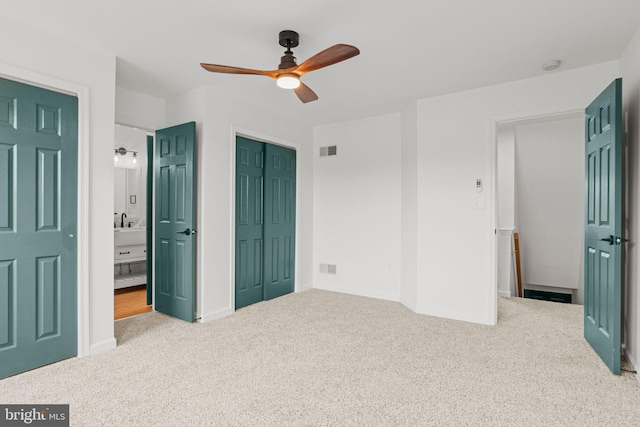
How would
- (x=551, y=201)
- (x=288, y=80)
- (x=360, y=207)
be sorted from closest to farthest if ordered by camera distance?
(x=288, y=80)
(x=360, y=207)
(x=551, y=201)

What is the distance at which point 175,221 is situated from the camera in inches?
143

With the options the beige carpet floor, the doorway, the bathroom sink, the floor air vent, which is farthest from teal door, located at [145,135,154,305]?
the floor air vent

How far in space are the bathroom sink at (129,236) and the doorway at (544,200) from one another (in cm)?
531

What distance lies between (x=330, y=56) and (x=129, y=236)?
168 inches

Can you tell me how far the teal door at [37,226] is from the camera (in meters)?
2.27

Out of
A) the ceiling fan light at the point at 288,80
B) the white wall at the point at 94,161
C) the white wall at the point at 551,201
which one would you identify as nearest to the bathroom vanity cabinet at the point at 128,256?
the white wall at the point at 94,161

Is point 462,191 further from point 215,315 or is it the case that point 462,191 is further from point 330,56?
point 215,315

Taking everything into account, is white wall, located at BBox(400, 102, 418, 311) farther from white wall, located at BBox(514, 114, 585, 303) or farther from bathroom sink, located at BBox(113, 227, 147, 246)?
bathroom sink, located at BBox(113, 227, 147, 246)

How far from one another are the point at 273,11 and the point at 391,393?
101 inches

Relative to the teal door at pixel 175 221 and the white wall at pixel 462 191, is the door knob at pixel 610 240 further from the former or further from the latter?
the teal door at pixel 175 221

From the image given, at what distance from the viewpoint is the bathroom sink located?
4.84 m

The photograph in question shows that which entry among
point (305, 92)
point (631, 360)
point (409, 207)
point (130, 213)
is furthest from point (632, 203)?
point (130, 213)

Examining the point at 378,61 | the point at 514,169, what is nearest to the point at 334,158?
the point at 378,61

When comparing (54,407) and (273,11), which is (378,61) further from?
(54,407)
